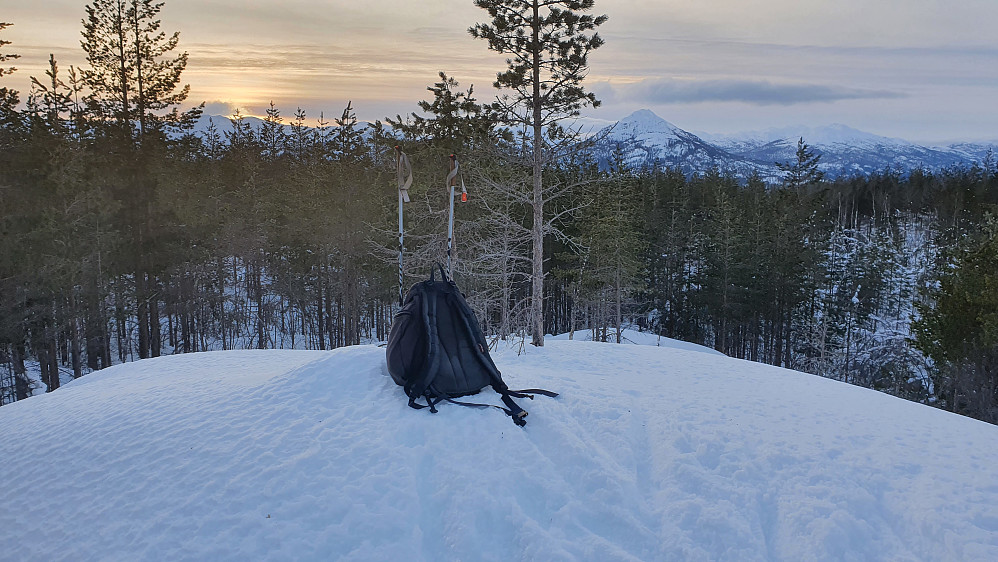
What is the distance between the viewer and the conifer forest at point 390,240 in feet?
50.6

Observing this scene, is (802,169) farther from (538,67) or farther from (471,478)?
(471,478)

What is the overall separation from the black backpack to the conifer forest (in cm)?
335

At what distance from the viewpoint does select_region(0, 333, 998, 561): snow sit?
4.04 metres

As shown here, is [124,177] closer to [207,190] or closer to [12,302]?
[12,302]

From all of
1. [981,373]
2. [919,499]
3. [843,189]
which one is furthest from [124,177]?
[843,189]

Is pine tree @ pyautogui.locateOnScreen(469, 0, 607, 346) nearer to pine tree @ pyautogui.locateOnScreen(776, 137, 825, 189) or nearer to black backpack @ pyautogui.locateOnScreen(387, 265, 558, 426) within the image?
black backpack @ pyautogui.locateOnScreen(387, 265, 558, 426)

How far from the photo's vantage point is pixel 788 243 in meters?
34.7

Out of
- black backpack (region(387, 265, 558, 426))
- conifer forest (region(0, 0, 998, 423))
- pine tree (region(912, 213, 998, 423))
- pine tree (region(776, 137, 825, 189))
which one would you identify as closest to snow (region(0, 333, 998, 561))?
black backpack (region(387, 265, 558, 426))

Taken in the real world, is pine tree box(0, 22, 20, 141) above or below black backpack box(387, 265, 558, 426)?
above

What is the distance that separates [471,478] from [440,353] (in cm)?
177

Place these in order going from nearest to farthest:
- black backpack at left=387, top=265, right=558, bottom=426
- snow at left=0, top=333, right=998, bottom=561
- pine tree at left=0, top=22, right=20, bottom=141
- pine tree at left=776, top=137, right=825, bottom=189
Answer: snow at left=0, top=333, right=998, bottom=561 → black backpack at left=387, top=265, right=558, bottom=426 → pine tree at left=0, top=22, right=20, bottom=141 → pine tree at left=776, top=137, right=825, bottom=189

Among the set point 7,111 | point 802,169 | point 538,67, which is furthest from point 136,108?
point 802,169

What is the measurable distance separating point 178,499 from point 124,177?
760 inches

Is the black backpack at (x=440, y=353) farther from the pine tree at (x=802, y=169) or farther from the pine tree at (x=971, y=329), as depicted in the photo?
the pine tree at (x=802, y=169)
